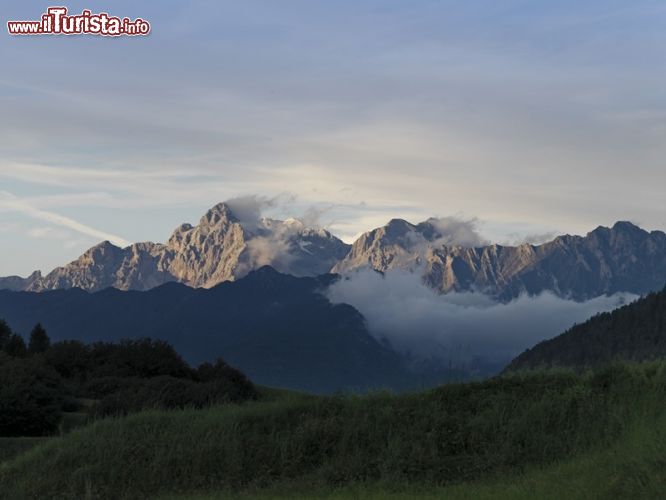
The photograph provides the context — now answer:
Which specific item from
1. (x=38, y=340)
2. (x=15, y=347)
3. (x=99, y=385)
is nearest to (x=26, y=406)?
(x=99, y=385)

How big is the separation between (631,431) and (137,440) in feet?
40.4

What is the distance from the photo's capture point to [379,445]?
20.8 m

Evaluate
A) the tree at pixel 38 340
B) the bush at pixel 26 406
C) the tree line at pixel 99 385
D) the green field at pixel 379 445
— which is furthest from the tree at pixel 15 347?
the green field at pixel 379 445

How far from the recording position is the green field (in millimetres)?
18641

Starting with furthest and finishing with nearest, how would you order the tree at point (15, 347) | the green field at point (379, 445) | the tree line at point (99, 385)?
the tree at point (15, 347) → the tree line at point (99, 385) → the green field at point (379, 445)

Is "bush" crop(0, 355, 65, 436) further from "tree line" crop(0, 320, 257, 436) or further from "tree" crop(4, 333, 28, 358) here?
"tree" crop(4, 333, 28, 358)

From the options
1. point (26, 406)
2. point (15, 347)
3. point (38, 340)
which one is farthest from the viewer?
point (38, 340)

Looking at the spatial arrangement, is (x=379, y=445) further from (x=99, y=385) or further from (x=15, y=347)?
(x=15, y=347)

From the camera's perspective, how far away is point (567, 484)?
54.2ft

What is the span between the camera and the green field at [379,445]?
61.2 feet

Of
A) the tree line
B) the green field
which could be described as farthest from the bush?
the green field

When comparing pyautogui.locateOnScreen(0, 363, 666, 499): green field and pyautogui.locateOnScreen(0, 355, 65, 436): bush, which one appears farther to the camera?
pyautogui.locateOnScreen(0, 355, 65, 436): bush

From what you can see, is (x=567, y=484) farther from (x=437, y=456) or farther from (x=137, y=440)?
(x=137, y=440)

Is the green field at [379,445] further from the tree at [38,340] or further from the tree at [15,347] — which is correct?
the tree at [38,340]
